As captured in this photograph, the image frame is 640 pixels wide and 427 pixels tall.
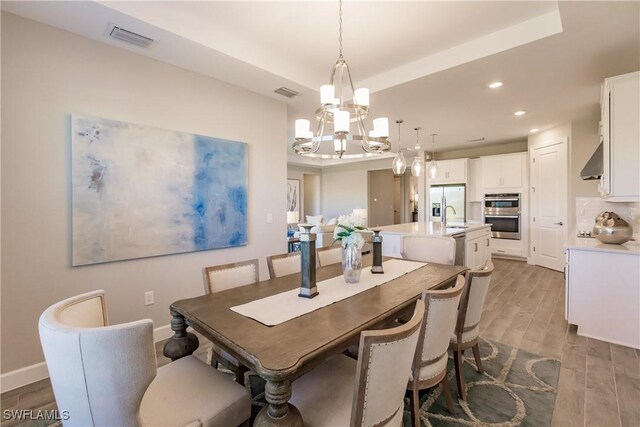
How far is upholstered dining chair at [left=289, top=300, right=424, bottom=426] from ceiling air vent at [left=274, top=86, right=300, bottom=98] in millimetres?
2930

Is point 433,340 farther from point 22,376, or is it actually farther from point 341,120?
point 22,376

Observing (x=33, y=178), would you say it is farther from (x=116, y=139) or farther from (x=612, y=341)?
(x=612, y=341)

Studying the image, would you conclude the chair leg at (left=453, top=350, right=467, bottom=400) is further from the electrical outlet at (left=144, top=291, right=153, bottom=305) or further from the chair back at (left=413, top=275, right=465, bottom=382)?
the electrical outlet at (left=144, top=291, right=153, bottom=305)

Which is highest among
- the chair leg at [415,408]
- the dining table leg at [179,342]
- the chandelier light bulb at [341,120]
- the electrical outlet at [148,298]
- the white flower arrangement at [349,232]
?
the chandelier light bulb at [341,120]

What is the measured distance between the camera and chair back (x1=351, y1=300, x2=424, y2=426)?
932mm

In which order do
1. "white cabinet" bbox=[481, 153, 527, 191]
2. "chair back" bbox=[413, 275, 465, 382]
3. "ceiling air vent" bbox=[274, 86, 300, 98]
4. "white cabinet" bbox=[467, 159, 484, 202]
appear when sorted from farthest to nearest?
1. "white cabinet" bbox=[467, 159, 484, 202]
2. "white cabinet" bbox=[481, 153, 527, 191]
3. "ceiling air vent" bbox=[274, 86, 300, 98]
4. "chair back" bbox=[413, 275, 465, 382]

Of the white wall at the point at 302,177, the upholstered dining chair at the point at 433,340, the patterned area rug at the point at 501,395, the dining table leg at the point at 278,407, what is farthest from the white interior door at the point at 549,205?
the white wall at the point at 302,177

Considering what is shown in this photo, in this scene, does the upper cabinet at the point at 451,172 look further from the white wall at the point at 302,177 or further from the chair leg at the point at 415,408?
the chair leg at the point at 415,408

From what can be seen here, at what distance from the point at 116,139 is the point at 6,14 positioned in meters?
0.98

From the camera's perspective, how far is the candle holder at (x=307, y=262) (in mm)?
1635

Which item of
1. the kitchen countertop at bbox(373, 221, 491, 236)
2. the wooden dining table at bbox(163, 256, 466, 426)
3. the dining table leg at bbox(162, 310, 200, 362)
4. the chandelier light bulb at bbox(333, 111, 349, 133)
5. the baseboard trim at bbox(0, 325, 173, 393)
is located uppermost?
the chandelier light bulb at bbox(333, 111, 349, 133)

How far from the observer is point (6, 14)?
197 centimetres

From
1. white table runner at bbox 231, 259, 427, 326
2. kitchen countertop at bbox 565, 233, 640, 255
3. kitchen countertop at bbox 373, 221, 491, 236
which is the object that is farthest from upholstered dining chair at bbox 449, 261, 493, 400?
kitchen countertop at bbox 373, 221, 491, 236

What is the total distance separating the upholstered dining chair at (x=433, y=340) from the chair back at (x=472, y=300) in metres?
0.26
